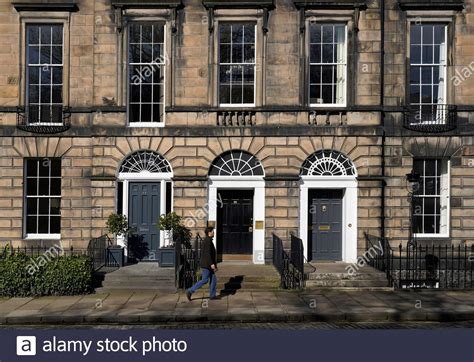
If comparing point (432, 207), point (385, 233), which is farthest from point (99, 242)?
point (432, 207)

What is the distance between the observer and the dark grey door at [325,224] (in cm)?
1817

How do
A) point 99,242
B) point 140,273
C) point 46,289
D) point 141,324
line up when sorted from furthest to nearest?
point 99,242, point 140,273, point 46,289, point 141,324

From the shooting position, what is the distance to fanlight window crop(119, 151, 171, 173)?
59.1 feet

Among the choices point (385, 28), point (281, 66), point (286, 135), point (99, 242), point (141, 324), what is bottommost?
point (141, 324)

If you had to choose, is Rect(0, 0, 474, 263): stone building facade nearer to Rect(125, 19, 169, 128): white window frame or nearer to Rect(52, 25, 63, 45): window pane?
Rect(125, 19, 169, 128): white window frame

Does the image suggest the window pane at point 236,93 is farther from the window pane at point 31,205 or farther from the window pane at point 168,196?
the window pane at point 31,205

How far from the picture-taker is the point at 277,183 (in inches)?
697

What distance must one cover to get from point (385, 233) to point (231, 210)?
17.1 feet

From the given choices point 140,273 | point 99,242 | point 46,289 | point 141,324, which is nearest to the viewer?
point 141,324

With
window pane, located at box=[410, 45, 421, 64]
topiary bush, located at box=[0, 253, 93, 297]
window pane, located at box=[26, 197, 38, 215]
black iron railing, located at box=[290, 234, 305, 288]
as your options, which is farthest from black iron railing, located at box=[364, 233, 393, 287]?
window pane, located at box=[26, 197, 38, 215]

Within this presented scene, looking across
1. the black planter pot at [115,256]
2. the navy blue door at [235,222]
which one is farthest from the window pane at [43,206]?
the navy blue door at [235,222]

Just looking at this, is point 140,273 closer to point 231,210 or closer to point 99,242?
point 99,242

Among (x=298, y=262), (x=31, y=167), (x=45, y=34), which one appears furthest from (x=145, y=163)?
(x=298, y=262)

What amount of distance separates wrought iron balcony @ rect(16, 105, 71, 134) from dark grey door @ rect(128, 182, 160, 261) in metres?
3.15
